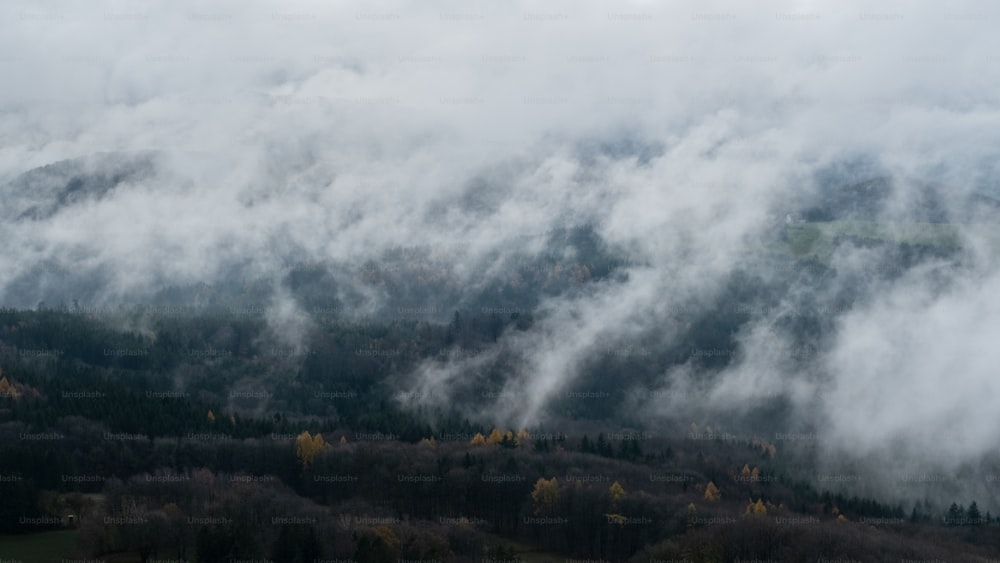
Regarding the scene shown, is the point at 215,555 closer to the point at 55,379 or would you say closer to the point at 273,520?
the point at 273,520

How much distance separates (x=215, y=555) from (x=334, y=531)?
1447cm

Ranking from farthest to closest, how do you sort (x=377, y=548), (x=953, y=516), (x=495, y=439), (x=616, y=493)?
(x=953, y=516) < (x=495, y=439) < (x=616, y=493) < (x=377, y=548)

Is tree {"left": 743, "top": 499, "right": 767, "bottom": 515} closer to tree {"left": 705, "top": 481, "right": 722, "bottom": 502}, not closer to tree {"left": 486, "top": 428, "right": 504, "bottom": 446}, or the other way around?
tree {"left": 705, "top": 481, "right": 722, "bottom": 502}

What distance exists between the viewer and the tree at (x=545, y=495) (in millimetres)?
145000

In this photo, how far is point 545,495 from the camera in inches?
5782

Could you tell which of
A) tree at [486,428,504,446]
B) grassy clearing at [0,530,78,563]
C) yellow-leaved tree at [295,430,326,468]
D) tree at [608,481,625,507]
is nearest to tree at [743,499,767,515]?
tree at [608,481,625,507]

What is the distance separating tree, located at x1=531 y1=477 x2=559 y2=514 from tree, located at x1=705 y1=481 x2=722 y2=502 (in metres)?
24.4

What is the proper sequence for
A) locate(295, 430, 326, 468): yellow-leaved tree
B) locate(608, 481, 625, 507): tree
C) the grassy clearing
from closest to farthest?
the grassy clearing, locate(608, 481, 625, 507): tree, locate(295, 430, 326, 468): yellow-leaved tree

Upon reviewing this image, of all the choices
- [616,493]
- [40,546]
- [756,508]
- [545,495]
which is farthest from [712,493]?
[40,546]

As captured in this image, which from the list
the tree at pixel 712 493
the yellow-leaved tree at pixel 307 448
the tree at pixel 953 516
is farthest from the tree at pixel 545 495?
the tree at pixel 953 516

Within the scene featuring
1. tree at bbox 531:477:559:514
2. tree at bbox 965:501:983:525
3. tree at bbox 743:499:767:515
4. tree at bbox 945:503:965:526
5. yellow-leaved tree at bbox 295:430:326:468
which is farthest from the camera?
tree at bbox 945:503:965:526

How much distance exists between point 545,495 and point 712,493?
29.9 metres

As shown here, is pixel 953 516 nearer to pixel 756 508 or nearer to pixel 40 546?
pixel 756 508

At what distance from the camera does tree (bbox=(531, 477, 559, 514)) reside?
145 meters
